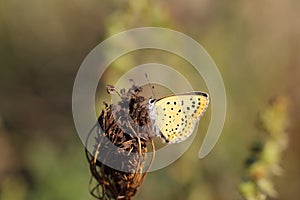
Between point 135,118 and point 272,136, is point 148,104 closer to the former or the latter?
point 135,118

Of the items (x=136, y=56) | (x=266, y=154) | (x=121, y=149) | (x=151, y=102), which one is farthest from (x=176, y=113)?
(x=136, y=56)

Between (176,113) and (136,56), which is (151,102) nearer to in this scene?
(176,113)

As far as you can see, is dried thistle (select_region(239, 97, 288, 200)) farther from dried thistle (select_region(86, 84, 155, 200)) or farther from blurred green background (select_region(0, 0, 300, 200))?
blurred green background (select_region(0, 0, 300, 200))

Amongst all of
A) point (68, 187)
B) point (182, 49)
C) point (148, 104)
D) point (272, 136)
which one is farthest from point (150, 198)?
point (148, 104)

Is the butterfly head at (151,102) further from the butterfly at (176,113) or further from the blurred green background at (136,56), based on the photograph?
the blurred green background at (136,56)

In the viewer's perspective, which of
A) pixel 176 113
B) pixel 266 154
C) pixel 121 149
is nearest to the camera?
pixel 121 149

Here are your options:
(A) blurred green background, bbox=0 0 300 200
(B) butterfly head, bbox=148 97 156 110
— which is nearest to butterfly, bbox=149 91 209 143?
(B) butterfly head, bbox=148 97 156 110

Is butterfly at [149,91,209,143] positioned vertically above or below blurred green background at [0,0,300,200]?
below
